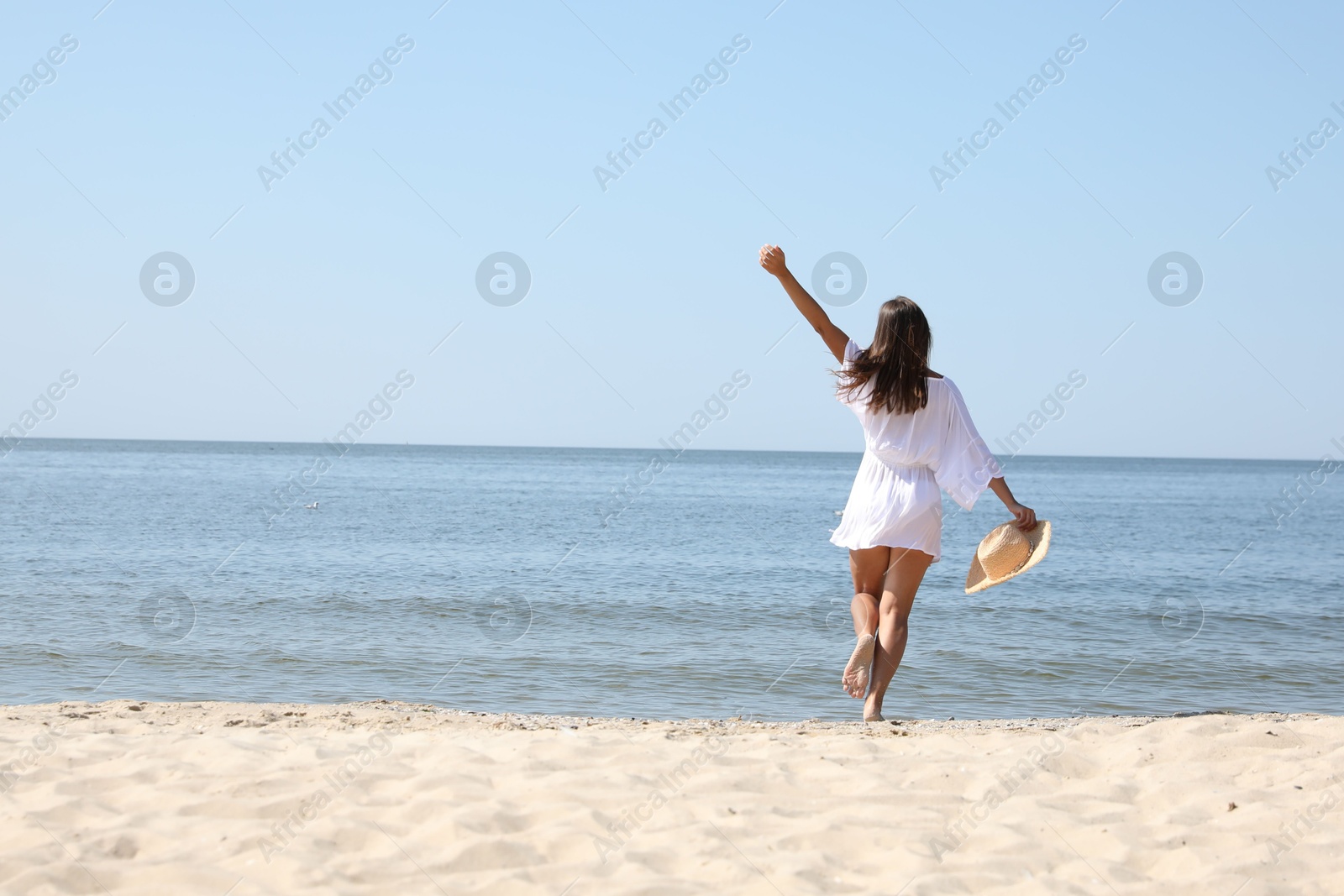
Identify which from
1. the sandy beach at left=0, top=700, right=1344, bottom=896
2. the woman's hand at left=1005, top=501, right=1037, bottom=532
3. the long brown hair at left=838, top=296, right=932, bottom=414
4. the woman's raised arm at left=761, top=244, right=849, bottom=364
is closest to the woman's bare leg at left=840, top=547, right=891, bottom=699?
the sandy beach at left=0, top=700, right=1344, bottom=896

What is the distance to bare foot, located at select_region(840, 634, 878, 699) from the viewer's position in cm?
427

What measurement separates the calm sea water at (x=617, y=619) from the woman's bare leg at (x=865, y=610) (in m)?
1.89

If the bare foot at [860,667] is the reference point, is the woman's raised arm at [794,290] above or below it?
above

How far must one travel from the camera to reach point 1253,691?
7.31m

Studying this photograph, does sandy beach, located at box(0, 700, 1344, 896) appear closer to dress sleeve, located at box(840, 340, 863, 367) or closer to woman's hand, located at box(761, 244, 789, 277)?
dress sleeve, located at box(840, 340, 863, 367)

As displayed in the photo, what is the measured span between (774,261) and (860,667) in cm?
178

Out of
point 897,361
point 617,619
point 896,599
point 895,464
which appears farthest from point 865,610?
point 617,619

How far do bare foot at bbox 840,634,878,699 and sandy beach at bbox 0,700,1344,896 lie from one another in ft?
0.69

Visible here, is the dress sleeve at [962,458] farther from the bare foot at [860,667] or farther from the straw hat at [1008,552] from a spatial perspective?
the bare foot at [860,667]

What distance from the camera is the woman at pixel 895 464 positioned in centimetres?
411

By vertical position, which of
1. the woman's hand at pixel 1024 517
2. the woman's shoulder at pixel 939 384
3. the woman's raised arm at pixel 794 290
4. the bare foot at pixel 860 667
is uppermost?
the woman's raised arm at pixel 794 290

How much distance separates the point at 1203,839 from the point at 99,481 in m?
41.8

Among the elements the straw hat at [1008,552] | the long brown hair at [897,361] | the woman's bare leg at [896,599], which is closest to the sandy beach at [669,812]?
the woman's bare leg at [896,599]

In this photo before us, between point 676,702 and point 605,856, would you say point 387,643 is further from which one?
point 605,856
